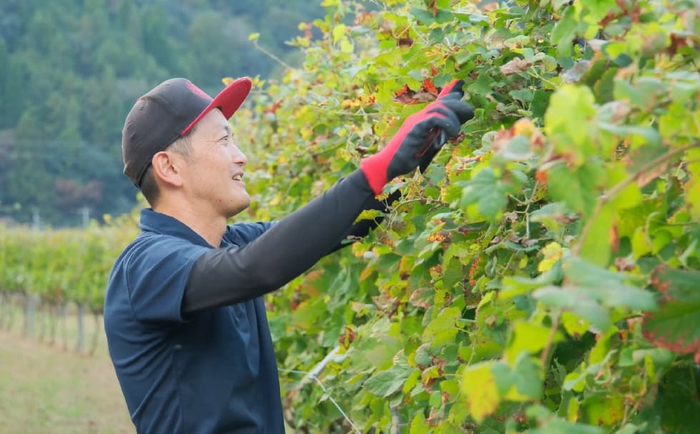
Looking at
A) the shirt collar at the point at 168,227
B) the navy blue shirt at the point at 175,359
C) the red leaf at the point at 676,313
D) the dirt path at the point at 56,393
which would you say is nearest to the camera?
the red leaf at the point at 676,313

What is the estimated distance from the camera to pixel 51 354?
21562 mm

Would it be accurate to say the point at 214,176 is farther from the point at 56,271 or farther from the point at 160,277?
the point at 56,271

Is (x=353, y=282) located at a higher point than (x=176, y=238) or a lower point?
lower

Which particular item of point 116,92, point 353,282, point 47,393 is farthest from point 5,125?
point 353,282

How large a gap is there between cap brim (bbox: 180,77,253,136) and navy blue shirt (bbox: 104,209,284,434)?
14.5 inches

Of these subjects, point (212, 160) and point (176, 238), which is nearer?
point (176, 238)

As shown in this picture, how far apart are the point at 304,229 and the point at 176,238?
1.88 feet

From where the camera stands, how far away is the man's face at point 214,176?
296cm

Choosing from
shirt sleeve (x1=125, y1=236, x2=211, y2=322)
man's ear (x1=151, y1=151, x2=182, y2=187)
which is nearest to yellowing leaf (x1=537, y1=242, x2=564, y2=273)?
shirt sleeve (x1=125, y1=236, x2=211, y2=322)

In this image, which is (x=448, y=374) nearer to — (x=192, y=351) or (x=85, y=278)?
(x=192, y=351)

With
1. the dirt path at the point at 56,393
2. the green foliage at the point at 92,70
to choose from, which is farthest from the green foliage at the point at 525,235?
the green foliage at the point at 92,70

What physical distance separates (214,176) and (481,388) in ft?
6.06

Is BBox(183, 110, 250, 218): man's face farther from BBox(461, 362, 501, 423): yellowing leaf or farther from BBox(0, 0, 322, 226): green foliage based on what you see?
BBox(0, 0, 322, 226): green foliage

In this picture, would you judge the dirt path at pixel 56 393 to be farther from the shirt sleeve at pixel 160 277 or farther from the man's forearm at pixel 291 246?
the man's forearm at pixel 291 246
